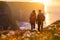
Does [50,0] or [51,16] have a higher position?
[50,0]

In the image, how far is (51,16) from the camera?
164 centimetres

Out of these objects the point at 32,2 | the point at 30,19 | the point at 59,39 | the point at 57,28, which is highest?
the point at 32,2

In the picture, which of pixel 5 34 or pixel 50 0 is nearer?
pixel 5 34

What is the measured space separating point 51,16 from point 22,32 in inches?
15.5

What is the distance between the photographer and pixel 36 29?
161cm

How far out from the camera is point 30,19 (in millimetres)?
1614

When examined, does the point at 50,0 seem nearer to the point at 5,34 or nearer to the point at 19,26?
the point at 19,26

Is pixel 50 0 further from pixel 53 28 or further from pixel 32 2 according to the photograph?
pixel 53 28

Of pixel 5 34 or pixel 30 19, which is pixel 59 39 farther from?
pixel 5 34

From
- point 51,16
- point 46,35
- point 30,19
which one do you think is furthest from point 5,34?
point 51,16

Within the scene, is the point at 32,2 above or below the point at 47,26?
above

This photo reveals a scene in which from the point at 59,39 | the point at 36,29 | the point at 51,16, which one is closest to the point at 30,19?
the point at 36,29

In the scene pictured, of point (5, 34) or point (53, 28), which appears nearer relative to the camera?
point (5, 34)

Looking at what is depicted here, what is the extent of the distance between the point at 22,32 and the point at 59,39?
0.44 metres
